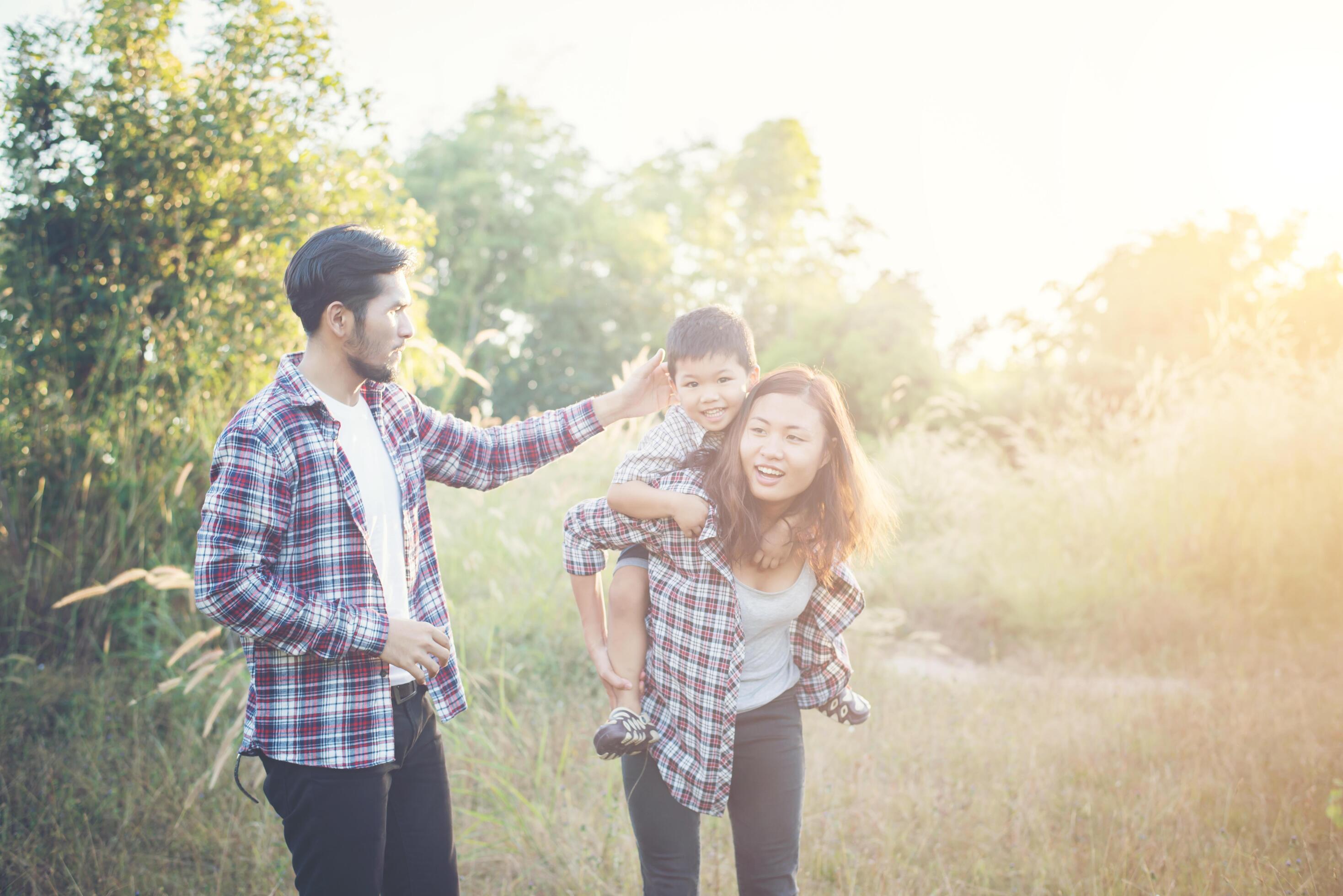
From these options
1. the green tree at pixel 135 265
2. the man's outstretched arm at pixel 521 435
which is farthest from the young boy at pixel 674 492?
the green tree at pixel 135 265

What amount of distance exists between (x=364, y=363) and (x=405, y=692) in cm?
79

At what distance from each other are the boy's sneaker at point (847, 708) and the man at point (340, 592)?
0.95 meters

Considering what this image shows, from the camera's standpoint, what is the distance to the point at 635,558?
2.26 m

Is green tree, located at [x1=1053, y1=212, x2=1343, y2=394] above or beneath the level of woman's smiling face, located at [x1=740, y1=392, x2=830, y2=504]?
above

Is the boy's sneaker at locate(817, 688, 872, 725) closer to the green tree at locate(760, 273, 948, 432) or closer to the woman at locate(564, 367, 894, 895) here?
the woman at locate(564, 367, 894, 895)

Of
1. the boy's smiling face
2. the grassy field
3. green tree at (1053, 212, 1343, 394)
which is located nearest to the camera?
the boy's smiling face

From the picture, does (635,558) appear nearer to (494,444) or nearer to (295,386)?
(494,444)

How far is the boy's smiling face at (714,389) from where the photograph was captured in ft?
8.02

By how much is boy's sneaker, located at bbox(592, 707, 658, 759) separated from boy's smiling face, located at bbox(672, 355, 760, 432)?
2.69ft

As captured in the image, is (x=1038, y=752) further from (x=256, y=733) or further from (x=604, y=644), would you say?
(x=256, y=733)

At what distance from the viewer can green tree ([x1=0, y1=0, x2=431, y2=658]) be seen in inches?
177

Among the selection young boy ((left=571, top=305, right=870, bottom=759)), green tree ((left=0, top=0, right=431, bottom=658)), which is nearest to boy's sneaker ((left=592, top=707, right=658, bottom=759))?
young boy ((left=571, top=305, right=870, bottom=759))

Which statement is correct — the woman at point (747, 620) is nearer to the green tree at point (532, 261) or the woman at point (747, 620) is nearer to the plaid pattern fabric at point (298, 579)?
the plaid pattern fabric at point (298, 579)

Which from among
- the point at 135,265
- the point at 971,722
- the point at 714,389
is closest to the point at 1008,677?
the point at 971,722
